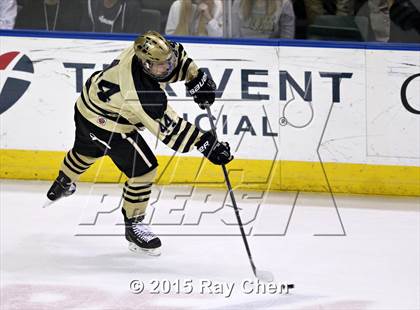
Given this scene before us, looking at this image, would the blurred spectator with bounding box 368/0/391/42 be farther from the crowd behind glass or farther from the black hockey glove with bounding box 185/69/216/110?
the black hockey glove with bounding box 185/69/216/110

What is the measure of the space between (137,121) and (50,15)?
1794 millimetres

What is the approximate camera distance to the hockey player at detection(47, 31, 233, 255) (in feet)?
15.5

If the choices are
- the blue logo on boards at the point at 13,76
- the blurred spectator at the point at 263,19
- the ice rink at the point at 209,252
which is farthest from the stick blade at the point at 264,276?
the blue logo on boards at the point at 13,76

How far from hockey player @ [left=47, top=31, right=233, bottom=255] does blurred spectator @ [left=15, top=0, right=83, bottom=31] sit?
1.46 m

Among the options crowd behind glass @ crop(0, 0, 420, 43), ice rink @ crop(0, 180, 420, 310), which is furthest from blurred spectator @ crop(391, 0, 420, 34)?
ice rink @ crop(0, 180, 420, 310)

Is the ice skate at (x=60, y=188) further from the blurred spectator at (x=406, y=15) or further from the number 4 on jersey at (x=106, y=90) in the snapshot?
the blurred spectator at (x=406, y=15)

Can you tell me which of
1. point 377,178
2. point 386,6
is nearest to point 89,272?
point 377,178

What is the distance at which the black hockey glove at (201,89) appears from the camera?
198 inches

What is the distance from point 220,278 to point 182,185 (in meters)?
1.67

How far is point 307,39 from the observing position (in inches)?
252

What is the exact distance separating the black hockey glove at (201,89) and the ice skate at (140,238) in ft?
2.17

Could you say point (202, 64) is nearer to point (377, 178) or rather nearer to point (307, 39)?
point (307, 39)

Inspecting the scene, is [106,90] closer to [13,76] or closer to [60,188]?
[60,188]

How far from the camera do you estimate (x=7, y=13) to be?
6602mm
